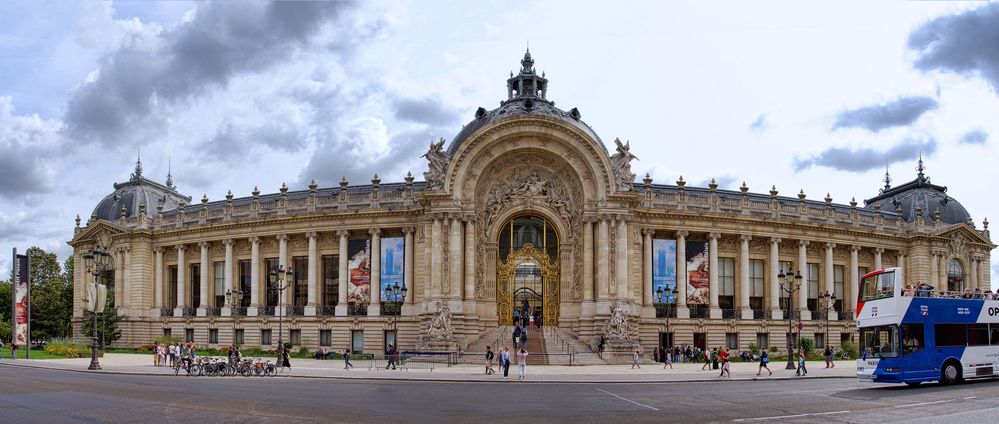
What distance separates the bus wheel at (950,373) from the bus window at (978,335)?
1.10m

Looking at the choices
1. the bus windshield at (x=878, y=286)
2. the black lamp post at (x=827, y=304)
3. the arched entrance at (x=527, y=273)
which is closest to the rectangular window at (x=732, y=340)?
the black lamp post at (x=827, y=304)

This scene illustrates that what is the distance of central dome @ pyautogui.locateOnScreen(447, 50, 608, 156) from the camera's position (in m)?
59.8

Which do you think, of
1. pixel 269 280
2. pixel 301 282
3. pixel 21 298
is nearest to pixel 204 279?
pixel 269 280

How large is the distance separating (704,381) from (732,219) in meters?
27.5

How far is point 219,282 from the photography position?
7112 cm

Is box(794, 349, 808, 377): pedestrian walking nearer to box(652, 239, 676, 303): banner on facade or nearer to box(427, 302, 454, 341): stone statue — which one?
box(652, 239, 676, 303): banner on facade

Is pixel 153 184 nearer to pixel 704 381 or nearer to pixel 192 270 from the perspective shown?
pixel 192 270

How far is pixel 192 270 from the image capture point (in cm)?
7300

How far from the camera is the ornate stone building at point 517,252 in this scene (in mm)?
58844

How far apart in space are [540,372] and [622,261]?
1505 cm

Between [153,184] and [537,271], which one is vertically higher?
[153,184]

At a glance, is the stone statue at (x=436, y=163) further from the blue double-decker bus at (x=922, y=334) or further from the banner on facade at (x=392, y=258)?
the blue double-decker bus at (x=922, y=334)

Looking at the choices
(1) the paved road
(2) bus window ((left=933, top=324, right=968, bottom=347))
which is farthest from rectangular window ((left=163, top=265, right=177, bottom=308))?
(2) bus window ((left=933, top=324, right=968, bottom=347))

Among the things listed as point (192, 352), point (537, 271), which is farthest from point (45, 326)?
point (537, 271)
